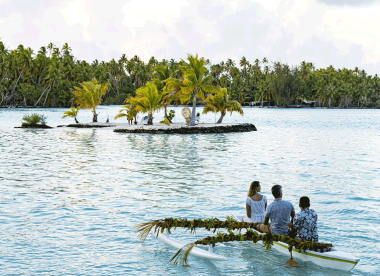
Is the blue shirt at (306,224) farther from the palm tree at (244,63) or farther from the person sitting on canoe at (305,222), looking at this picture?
the palm tree at (244,63)

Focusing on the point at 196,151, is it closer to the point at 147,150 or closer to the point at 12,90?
the point at 147,150

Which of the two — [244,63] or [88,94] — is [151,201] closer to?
[88,94]

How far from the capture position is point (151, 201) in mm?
14266

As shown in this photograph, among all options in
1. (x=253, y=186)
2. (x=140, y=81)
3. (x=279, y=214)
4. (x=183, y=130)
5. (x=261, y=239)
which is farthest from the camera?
(x=140, y=81)

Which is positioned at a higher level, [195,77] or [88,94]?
[195,77]

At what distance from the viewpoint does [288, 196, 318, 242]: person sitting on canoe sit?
854 cm

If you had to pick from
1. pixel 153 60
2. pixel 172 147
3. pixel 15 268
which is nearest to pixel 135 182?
pixel 15 268

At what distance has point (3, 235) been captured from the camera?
1041 centimetres

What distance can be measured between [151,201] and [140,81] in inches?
6911

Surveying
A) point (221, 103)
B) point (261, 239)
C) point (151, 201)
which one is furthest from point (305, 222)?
point (221, 103)

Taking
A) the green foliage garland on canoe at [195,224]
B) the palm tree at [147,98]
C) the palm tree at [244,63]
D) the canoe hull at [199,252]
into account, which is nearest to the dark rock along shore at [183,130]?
the palm tree at [147,98]

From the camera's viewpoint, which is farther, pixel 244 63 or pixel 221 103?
pixel 244 63

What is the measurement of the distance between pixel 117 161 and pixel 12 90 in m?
109

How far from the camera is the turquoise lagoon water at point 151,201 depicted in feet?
29.3
